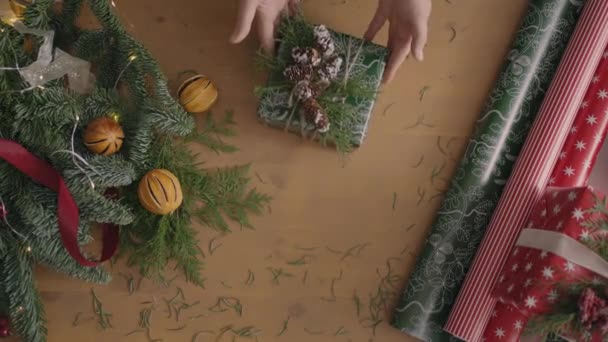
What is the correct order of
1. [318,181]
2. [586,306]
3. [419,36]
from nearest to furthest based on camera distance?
1. [586,306]
2. [419,36]
3. [318,181]

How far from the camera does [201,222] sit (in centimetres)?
82

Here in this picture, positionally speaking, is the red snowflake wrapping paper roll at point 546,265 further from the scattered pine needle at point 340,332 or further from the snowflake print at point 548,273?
the scattered pine needle at point 340,332

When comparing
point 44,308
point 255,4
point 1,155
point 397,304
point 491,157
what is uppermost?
point 255,4

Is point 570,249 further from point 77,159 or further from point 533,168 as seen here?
point 77,159

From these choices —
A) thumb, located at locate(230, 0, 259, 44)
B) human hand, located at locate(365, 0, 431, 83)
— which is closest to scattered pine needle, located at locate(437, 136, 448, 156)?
human hand, located at locate(365, 0, 431, 83)

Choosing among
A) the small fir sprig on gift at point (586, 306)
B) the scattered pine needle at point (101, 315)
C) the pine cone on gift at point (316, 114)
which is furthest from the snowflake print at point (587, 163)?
the scattered pine needle at point (101, 315)

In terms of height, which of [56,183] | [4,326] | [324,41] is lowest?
[4,326]

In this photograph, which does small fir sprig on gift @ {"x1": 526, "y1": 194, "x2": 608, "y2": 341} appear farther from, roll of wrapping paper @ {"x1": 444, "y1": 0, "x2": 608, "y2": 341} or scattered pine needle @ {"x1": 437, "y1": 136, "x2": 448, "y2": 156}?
scattered pine needle @ {"x1": 437, "y1": 136, "x2": 448, "y2": 156}

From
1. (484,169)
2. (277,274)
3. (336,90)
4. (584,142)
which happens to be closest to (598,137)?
(584,142)

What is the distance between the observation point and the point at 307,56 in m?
0.73

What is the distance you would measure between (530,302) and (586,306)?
0.22 ft

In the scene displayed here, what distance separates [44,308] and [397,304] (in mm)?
526

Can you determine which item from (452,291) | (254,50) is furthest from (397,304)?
(254,50)

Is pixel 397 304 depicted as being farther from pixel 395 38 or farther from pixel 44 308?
pixel 44 308
